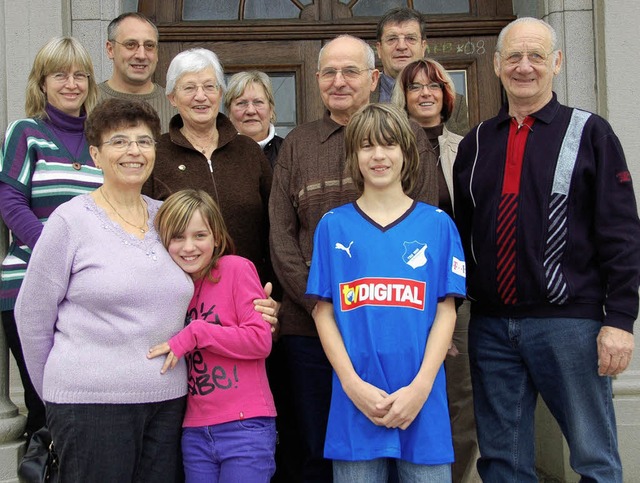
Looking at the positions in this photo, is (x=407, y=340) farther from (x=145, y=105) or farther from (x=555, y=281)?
(x=145, y=105)

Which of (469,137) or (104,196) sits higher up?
(469,137)

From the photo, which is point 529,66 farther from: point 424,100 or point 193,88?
point 193,88

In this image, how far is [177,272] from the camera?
9.20 ft

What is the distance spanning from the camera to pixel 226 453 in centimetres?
277

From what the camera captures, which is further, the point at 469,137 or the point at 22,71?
the point at 22,71

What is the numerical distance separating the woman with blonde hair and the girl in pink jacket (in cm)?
69

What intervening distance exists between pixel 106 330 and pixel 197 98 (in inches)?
45.4

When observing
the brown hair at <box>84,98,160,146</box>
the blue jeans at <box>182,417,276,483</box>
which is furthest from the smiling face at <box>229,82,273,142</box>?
the blue jeans at <box>182,417,276,483</box>

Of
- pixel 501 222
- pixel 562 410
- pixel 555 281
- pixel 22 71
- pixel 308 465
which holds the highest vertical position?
pixel 22 71

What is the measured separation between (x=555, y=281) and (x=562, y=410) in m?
0.47

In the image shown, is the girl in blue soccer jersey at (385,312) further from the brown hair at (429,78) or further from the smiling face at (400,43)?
the smiling face at (400,43)

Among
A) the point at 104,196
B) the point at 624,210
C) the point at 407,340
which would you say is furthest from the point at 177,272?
the point at 624,210

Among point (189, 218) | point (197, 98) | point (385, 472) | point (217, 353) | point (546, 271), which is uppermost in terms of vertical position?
point (197, 98)

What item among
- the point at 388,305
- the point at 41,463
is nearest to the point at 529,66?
the point at 388,305
